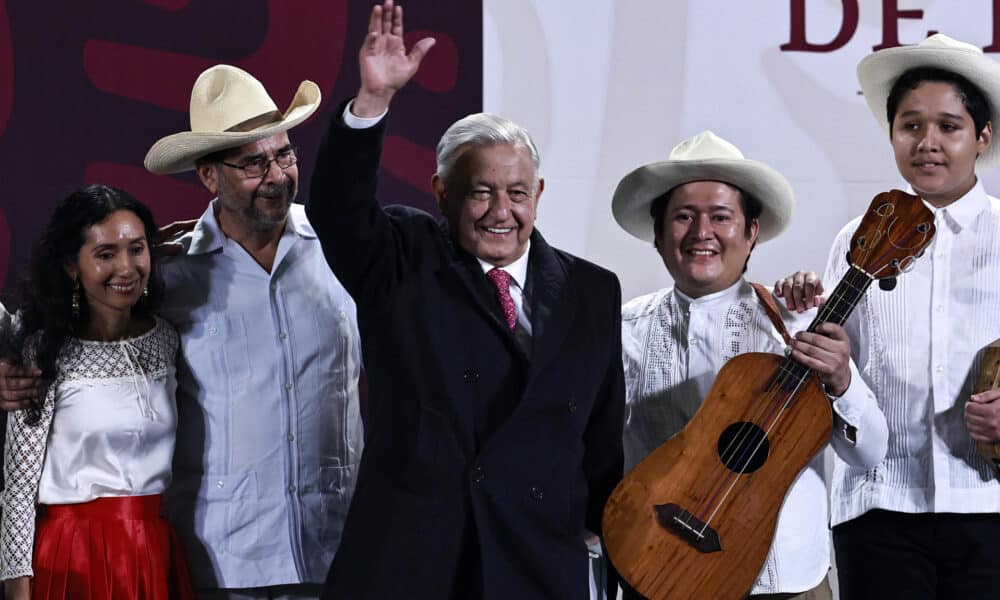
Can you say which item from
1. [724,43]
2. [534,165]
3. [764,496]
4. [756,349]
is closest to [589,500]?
[764,496]

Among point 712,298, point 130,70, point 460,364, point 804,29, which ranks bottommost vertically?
point 460,364

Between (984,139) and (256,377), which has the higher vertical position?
(984,139)

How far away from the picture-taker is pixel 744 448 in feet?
8.68

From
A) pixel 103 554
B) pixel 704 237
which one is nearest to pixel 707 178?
pixel 704 237

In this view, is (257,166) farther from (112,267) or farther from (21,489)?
(21,489)

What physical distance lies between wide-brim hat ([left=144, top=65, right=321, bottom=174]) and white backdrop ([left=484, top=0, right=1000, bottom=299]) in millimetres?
1104

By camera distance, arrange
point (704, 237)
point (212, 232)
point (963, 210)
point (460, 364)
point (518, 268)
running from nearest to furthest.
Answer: point (460, 364) → point (518, 268) → point (704, 237) → point (963, 210) → point (212, 232)

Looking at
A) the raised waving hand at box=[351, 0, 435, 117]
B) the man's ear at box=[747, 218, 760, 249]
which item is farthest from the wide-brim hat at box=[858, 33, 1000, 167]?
the raised waving hand at box=[351, 0, 435, 117]

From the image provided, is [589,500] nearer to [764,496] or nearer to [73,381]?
[764,496]

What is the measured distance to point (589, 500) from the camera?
272 cm

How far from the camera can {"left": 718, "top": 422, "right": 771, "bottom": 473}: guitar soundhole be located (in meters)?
2.63

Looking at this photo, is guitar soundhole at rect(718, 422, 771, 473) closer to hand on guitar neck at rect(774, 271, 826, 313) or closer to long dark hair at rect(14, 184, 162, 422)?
hand on guitar neck at rect(774, 271, 826, 313)

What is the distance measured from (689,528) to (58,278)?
5.15ft

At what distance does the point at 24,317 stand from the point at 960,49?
7.58ft
